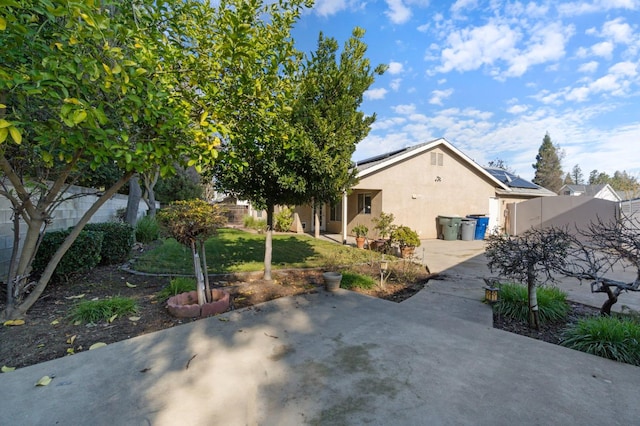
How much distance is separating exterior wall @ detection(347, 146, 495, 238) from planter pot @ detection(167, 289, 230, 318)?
883 cm

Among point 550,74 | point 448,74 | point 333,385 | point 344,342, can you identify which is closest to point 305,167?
point 344,342

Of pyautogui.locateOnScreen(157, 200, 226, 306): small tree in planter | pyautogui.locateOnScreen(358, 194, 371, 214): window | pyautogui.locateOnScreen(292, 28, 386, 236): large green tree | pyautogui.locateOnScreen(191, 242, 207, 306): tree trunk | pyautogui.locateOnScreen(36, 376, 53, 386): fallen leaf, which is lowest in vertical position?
pyautogui.locateOnScreen(36, 376, 53, 386): fallen leaf

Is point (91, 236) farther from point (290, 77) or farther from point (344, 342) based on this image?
point (344, 342)

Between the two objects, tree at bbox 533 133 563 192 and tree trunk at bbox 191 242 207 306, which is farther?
tree at bbox 533 133 563 192

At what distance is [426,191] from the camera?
14.0 metres

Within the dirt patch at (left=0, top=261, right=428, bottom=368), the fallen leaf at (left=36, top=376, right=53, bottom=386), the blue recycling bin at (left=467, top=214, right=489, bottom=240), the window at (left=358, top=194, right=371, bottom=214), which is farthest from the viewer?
the blue recycling bin at (left=467, top=214, right=489, bottom=240)

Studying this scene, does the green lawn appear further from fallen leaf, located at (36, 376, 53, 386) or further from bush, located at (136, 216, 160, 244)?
fallen leaf, located at (36, 376, 53, 386)

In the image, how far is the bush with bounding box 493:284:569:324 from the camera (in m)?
4.10

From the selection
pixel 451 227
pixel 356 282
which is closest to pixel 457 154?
pixel 451 227

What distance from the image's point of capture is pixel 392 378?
8.43 ft

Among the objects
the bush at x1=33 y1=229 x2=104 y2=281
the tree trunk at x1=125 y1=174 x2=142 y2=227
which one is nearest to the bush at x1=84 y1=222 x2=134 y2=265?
the bush at x1=33 y1=229 x2=104 y2=281

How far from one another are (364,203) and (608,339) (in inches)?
444

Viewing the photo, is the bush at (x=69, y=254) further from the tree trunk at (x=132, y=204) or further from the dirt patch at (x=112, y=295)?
the tree trunk at (x=132, y=204)

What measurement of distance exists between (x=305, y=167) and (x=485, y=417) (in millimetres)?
4256
